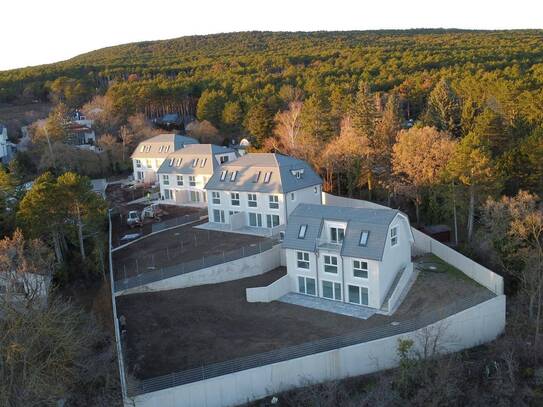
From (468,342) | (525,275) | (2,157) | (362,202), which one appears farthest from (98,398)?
(2,157)

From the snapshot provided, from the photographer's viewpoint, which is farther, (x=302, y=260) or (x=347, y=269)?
(x=302, y=260)

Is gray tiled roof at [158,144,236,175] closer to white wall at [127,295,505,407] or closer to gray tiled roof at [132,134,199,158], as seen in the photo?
gray tiled roof at [132,134,199,158]

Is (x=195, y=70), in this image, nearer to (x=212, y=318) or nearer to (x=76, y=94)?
(x=76, y=94)

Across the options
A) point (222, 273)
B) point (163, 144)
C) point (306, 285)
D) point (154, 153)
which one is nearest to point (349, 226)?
point (306, 285)

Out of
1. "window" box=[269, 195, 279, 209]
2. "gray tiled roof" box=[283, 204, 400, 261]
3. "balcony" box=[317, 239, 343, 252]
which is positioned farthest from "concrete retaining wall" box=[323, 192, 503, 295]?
"balcony" box=[317, 239, 343, 252]

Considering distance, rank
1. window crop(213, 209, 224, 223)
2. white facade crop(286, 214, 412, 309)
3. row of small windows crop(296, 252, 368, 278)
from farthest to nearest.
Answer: window crop(213, 209, 224, 223) → row of small windows crop(296, 252, 368, 278) → white facade crop(286, 214, 412, 309)

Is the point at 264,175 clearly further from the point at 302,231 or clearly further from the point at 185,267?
the point at 302,231

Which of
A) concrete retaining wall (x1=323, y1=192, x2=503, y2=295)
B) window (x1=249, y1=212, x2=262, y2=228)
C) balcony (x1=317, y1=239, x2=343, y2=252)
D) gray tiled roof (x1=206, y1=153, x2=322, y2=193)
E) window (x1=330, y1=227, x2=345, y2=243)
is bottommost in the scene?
concrete retaining wall (x1=323, y1=192, x2=503, y2=295)

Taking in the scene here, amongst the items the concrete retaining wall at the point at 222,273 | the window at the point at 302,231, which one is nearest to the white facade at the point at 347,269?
the window at the point at 302,231
